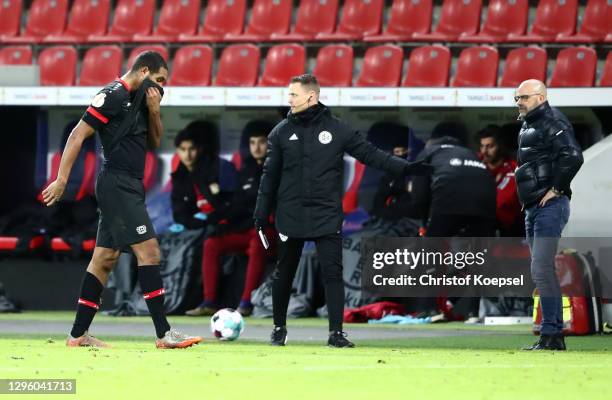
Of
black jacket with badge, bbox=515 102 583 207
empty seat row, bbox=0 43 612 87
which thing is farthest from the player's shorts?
empty seat row, bbox=0 43 612 87

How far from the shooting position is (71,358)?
7520 millimetres

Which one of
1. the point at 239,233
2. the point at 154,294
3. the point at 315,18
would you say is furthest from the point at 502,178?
the point at 154,294

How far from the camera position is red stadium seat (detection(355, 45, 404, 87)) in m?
15.5

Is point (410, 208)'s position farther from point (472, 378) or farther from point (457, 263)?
point (472, 378)

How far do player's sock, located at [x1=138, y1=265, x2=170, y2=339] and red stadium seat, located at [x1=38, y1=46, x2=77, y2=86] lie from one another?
8769 mm

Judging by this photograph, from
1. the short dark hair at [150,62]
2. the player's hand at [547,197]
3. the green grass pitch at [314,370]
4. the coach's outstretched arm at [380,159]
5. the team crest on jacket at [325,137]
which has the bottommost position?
the green grass pitch at [314,370]

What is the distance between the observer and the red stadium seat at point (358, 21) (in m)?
16.3

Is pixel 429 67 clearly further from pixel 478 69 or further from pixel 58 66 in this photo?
pixel 58 66

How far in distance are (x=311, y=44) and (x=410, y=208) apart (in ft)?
12.7

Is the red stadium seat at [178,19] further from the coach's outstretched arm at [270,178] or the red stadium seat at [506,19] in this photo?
the coach's outstretched arm at [270,178]

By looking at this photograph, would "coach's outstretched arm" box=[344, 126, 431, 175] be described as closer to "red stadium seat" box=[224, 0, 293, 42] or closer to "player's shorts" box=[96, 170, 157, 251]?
"player's shorts" box=[96, 170, 157, 251]

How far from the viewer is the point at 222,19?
56.7 feet

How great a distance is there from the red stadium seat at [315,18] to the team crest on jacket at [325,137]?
300 inches

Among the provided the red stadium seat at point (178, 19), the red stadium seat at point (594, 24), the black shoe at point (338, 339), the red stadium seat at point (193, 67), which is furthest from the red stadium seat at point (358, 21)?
the black shoe at point (338, 339)
